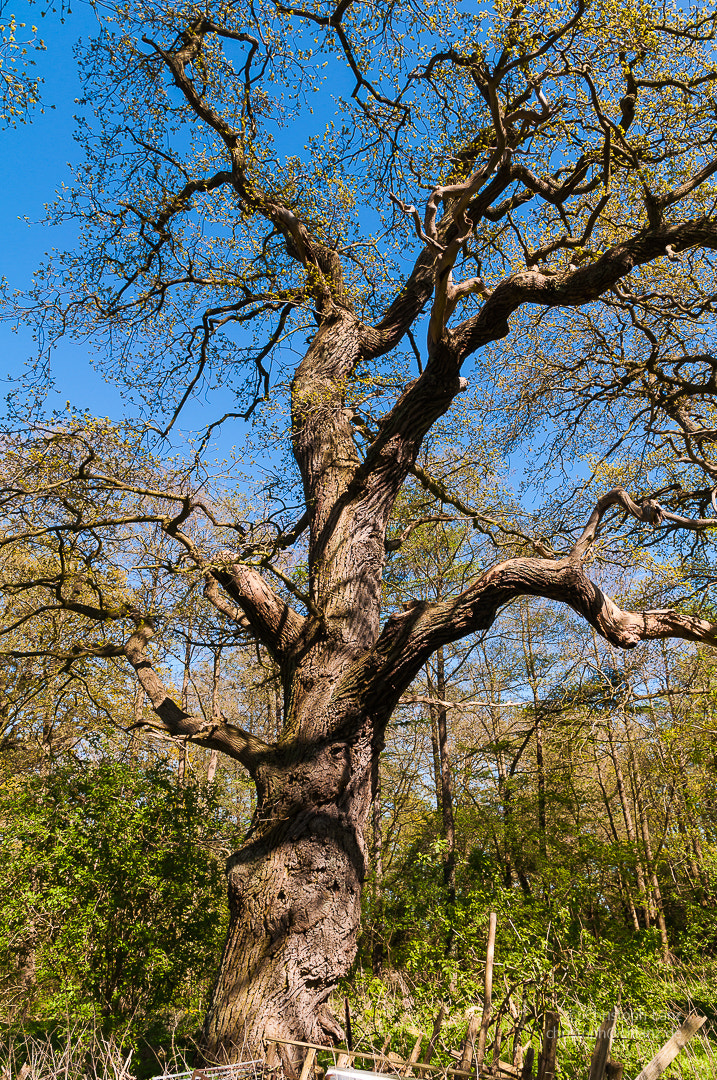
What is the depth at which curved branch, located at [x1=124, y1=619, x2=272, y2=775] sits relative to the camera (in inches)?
188

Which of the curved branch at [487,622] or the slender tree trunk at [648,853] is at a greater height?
the curved branch at [487,622]

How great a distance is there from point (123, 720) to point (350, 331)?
804cm

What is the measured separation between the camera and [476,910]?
309 inches

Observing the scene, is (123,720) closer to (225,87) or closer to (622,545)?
(622,545)

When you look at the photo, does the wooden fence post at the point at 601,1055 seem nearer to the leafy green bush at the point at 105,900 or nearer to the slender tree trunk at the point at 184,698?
→ the leafy green bush at the point at 105,900

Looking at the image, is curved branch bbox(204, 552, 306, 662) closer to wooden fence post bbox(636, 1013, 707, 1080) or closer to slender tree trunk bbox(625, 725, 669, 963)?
wooden fence post bbox(636, 1013, 707, 1080)

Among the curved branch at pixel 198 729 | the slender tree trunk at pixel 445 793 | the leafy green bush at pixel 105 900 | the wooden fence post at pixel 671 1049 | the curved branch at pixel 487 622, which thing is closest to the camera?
the wooden fence post at pixel 671 1049

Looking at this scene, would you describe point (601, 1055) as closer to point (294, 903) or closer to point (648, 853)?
point (294, 903)

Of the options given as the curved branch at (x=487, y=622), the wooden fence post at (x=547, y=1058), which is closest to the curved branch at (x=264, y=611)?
the curved branch at (x=487, y=622)

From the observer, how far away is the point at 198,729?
5.05 metres

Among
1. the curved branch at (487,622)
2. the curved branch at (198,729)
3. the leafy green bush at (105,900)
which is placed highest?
the curved branch at (487,622)

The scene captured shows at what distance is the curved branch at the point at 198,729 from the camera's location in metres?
4.78

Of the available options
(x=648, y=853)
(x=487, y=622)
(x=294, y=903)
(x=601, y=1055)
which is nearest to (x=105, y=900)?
(x=294, y=903)

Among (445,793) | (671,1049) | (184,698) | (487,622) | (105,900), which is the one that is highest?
(184,698)
